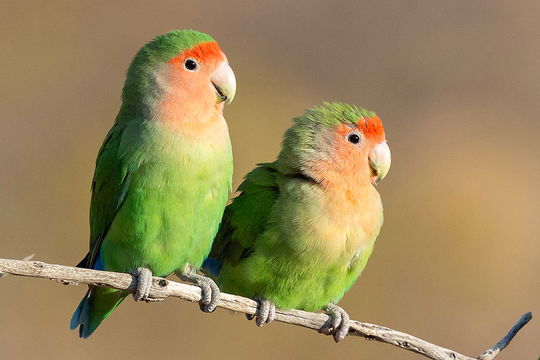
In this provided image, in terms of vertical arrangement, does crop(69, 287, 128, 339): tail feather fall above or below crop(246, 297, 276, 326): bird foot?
below

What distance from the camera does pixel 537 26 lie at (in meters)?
12.0

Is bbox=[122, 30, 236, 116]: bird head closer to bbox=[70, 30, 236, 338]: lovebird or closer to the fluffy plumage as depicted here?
bbox=[70, 30, 236, 338]: lovebird

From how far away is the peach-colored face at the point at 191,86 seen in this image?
4.71 m

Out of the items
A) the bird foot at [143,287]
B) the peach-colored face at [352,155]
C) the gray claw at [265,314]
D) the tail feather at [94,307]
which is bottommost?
the tail feather at [94,307]

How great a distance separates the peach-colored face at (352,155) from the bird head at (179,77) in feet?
2.41

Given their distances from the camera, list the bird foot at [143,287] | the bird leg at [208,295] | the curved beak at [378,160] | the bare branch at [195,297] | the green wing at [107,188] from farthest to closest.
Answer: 1. the curved beak at [378,160]
2. the green wing at [107,188]
3. the bird leg at [208,295]
4. the bird foot at [143,287]
5. the bare branch at [195,297]

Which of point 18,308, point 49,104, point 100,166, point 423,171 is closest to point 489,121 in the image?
point 423,171

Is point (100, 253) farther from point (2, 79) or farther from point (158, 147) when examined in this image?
point (2, 79)

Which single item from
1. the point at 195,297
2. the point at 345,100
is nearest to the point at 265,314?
the point at 195,297

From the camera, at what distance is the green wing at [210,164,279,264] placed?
503cm

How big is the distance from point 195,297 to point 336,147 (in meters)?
1.33

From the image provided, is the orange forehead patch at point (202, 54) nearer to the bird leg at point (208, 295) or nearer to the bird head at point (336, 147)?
the bird head at point (336, 147)

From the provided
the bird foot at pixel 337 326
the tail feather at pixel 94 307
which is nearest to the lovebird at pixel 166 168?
the tail feather at pixel 94 307

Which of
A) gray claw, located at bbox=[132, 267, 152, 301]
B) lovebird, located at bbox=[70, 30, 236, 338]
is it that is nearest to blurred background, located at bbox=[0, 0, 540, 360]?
lovebird, located at bbox=[70, 30, 236, 338]
